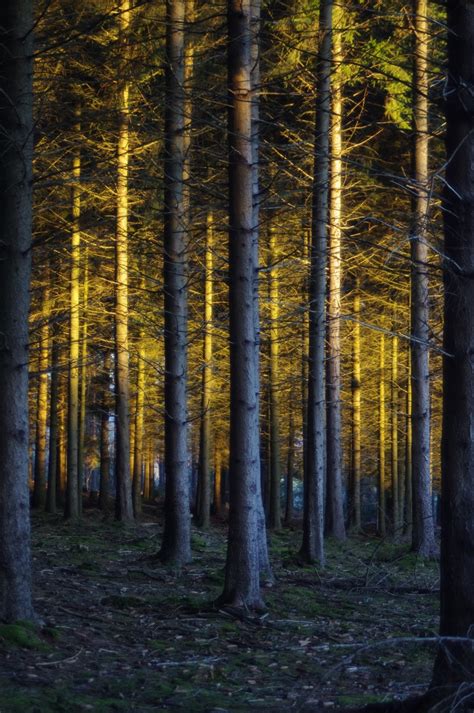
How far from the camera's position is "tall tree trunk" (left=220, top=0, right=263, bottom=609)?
987 centimetres

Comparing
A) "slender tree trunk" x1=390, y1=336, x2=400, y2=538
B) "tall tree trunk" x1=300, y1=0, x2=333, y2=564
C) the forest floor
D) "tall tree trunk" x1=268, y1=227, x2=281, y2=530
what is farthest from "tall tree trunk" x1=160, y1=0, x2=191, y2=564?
"slender tree trunk" x1=390, y1=336, x2=400, y2=538

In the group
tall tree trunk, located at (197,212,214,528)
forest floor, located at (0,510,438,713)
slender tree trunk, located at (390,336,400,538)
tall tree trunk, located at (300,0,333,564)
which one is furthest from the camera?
slender tree trunk, located at (390,336,400,538)

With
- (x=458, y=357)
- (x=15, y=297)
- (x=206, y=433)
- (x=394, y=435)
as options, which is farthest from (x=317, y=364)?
(x=394, y=435)

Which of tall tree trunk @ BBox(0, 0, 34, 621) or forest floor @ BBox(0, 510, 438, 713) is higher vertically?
tall tree trunk @ BBox(0, 0, 34, 621)

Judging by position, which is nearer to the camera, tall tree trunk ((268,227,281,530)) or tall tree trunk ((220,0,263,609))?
tall tree trunk ((220,0,263,609))

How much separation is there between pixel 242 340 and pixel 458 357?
4858 mm

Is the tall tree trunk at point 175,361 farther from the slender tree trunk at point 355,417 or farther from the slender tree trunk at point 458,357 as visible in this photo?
the slender tree trunk at point 355,417

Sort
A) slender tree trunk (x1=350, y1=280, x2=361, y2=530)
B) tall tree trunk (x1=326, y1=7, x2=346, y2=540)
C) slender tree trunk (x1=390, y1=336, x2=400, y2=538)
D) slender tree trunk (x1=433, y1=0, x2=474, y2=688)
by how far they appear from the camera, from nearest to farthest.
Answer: slender tree trunk (x1=433, y1=0, x2=474, y2=688), tall tree trunk (x1=326, y1=7, x2=346, y2=540), slender tree trunk (x1=350, y1=280, x2=361, y2=530), slender tree trunk (x1=390, y1=336, x2=400, y2=538)

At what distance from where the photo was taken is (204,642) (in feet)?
27.7

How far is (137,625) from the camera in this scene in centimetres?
913

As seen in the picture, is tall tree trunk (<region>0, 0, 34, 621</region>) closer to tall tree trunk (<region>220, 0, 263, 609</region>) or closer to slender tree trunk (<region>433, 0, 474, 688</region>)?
tall tree trunk (<region>220, 0, 263, 609</region>)

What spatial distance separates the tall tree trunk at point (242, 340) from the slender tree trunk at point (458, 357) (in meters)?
4.60

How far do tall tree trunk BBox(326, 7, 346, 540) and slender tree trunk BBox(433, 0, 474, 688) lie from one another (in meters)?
8.83

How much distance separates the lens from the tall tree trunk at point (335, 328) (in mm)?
15961
